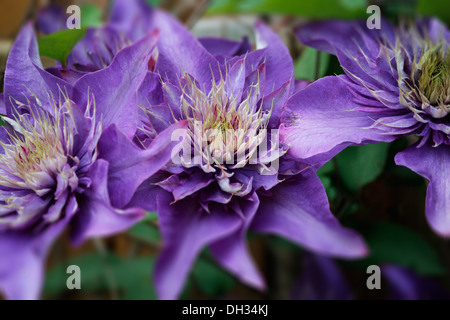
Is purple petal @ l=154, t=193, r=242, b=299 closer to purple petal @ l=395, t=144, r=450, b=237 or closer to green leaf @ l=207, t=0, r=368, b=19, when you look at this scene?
purple petal @ l=395, t=144, r=450, b=237

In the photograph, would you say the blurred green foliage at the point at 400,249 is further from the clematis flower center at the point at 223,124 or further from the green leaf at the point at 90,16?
the green leaf at the point at 90,16

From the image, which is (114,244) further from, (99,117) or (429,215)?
(429,215)

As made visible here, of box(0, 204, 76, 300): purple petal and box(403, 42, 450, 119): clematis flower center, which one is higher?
box(403, 42, 450, 119): clematis flower center

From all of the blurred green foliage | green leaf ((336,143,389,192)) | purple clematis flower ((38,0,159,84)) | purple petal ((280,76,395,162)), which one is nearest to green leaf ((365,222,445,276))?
the blurred green foliage

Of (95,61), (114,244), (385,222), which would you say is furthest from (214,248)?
(114,244)

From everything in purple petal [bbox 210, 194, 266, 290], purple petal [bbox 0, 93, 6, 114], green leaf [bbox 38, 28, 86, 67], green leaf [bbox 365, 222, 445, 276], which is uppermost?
green leaf [bbox 38, 28, 86, 67]

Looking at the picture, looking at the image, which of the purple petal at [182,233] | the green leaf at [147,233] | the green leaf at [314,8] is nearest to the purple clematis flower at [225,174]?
the purple petal at [182,233]
